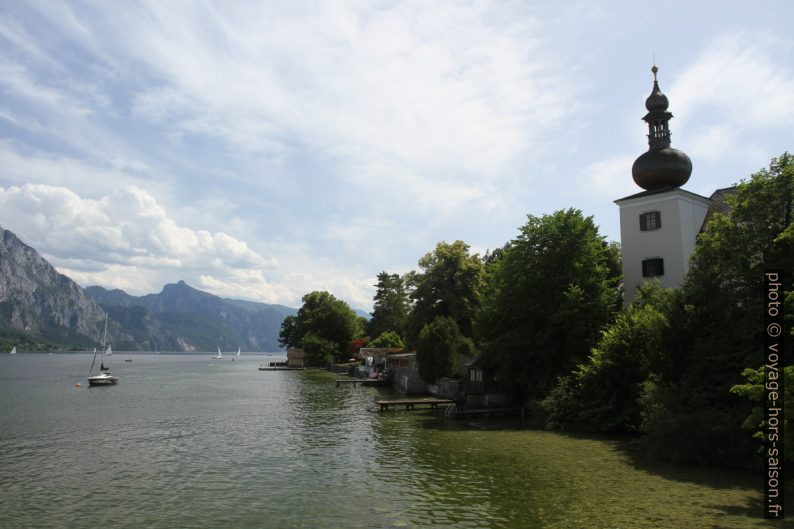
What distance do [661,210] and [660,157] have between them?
13.9ft

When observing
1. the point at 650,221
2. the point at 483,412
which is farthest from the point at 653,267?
the point at 483,412

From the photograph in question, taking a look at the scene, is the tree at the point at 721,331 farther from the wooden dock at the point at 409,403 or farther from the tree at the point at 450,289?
the tree at the point at 450,289

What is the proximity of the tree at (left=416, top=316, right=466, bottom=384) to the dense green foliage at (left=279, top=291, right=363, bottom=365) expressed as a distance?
7192 centimetres

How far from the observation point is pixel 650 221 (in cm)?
4641

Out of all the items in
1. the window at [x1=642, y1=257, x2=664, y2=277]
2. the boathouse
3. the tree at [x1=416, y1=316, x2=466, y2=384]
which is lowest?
the boathouse

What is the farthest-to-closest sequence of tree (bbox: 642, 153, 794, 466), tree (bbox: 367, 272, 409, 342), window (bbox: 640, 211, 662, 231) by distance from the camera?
tree (bbox: 367, 272, 409, 342), window (bbox: 640, 211, 662, 231), tree (bbox: 642, 153, 794, 466)

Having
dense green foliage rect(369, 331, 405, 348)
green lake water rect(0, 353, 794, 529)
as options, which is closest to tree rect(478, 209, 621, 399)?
green lake water rect(0, 353, 794, 529)

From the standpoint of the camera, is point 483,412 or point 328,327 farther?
point 328,327

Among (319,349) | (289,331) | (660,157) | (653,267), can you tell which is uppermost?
(660,157)

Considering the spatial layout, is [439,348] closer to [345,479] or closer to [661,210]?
[661,210]

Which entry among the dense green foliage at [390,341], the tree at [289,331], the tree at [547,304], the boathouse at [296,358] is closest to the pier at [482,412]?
the tree at [547,304]

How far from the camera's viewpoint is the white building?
44.6 metres

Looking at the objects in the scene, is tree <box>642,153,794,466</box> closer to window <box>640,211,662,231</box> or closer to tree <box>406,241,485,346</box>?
window <box>640,211,662,231</box>

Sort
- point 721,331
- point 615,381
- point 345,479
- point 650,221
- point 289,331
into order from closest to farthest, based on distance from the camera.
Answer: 1. point 345,479
2. point 721,331
3. point 615,381
4. point 650,221
5. point 289,331
